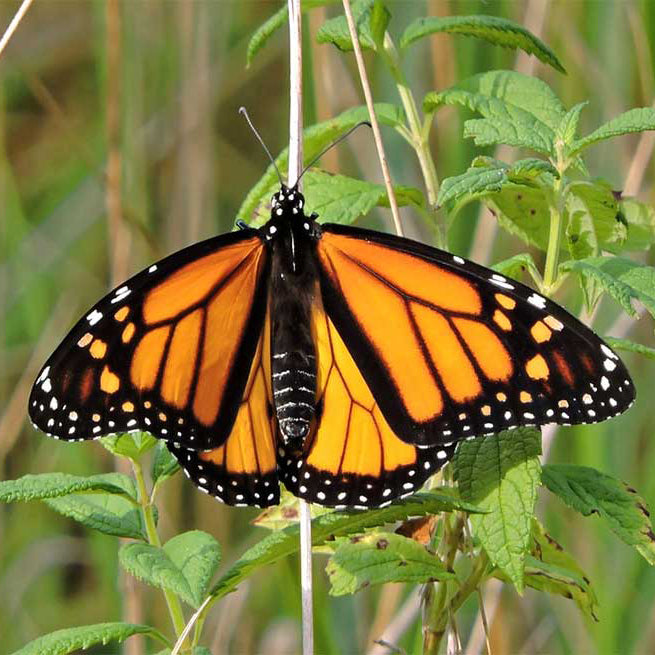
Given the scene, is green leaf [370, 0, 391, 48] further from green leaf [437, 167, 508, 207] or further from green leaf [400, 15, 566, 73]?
green leaf [437, 167, 508, 207]

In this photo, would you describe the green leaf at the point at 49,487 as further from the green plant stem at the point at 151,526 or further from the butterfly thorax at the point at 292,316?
the butterfly thorax at the point at 292,316

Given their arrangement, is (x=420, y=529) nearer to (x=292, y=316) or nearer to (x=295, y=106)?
(x=292, y=316)

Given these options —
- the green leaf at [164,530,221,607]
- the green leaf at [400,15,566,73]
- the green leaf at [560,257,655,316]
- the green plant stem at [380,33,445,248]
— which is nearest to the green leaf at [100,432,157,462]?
the green leaf at [164,530,221,607]

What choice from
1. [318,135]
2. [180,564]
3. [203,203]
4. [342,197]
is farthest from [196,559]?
[203,203]

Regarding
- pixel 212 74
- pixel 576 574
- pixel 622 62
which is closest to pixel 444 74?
pixel 622 62

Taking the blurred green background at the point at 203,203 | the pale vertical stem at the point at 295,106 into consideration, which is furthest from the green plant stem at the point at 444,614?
the blurred green background at the point at 203,203

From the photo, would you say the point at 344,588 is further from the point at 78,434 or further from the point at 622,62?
the point at 622,62
